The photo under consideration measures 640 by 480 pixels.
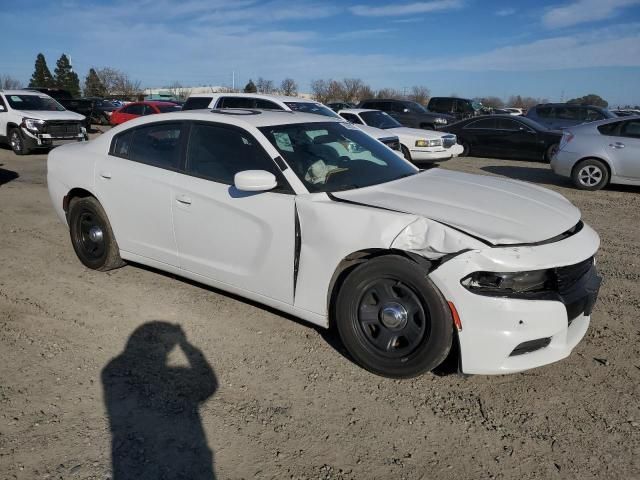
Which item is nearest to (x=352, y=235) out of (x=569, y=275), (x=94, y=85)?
(x=569, y=275)

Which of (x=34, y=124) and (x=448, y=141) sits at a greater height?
(x=34, y=124)

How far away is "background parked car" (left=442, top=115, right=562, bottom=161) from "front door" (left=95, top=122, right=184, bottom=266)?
40.5 ft

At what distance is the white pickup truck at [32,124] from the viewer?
1320 centimetres

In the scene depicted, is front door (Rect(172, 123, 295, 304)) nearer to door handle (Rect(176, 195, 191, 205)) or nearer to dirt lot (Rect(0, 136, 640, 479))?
door handle (Rect(176, 195, 191, 205))

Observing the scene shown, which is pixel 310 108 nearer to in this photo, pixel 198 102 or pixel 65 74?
pixel 198 102

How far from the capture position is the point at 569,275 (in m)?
2.95

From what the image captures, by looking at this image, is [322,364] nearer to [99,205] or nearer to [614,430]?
[614,430]

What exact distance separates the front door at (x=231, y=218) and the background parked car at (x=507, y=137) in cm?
1230

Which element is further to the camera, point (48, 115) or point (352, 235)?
point (48, 115)

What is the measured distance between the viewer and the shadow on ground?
31.3ft

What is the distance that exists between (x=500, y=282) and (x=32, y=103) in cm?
1509

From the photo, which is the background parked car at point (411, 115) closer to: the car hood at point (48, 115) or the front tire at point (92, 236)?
the car hood at point (48, 115)

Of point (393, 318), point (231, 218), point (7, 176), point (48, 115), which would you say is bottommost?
point (7, 176)

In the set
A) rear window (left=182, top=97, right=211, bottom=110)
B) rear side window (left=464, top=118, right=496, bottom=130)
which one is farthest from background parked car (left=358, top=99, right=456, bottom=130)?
rear window (left=182, top=97, right=211, bottom=110)
